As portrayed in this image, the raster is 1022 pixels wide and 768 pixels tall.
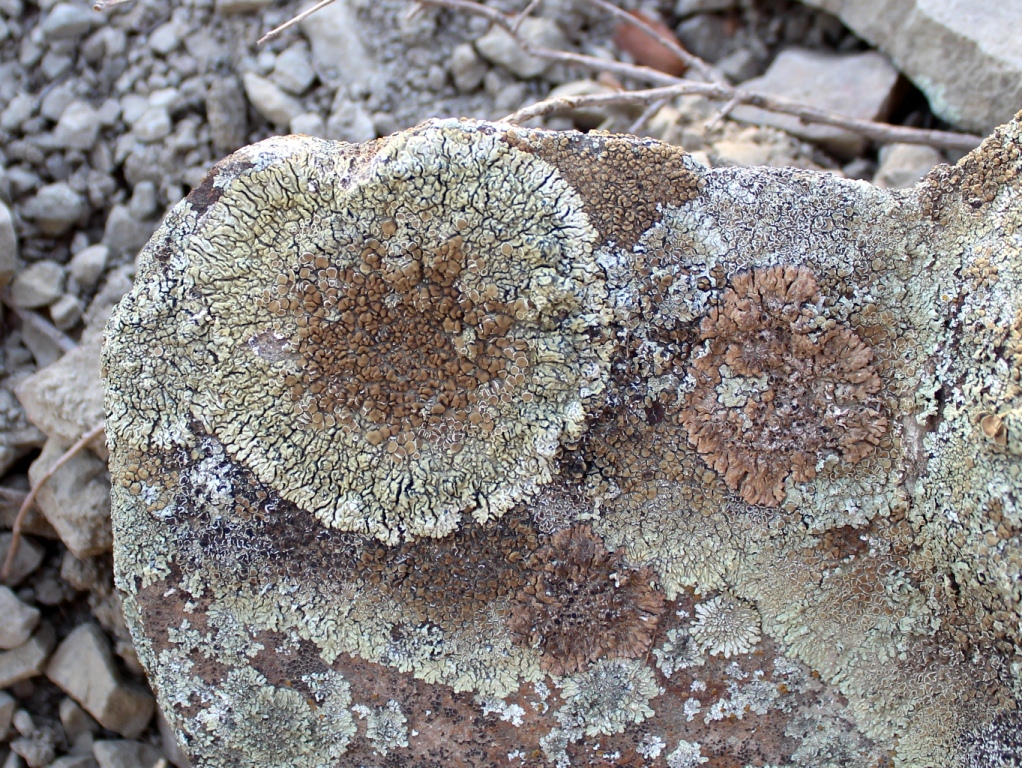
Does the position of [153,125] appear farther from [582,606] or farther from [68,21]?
[582,606]

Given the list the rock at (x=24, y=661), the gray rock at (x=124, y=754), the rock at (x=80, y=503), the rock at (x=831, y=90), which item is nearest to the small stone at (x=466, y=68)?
the rock at (x=831, y=90)

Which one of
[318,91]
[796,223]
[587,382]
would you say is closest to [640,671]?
[587,382]

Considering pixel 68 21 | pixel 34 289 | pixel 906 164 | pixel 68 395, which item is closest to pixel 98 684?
pixel 68 395

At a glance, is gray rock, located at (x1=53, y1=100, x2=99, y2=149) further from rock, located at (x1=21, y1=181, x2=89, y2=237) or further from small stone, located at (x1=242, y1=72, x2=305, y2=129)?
small stone, located at (x1=242, y1=72, x2=305, y2=129)

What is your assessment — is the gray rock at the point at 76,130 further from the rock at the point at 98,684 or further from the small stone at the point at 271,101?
the rock at the point at 98,684

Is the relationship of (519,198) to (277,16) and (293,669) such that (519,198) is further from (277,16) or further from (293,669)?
(277,16)

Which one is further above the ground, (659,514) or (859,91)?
(859,91)
